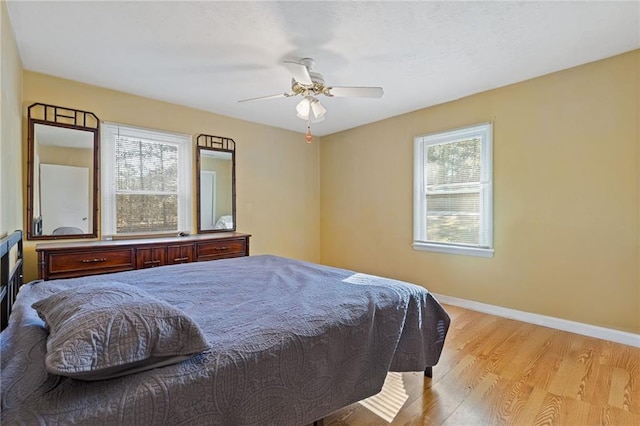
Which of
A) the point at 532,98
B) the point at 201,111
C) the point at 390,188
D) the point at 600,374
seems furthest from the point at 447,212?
the point at 201,111

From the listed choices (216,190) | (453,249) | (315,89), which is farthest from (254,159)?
(453,249)

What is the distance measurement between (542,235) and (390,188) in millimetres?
1872

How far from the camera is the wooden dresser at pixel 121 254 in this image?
103 inches

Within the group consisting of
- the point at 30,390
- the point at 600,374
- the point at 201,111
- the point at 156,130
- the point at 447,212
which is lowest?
the point at 600,374

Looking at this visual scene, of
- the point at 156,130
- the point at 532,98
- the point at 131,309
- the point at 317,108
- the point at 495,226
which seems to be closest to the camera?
the point at 131,309

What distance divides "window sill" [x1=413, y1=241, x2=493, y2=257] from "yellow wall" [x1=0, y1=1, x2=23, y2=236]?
12.7ft

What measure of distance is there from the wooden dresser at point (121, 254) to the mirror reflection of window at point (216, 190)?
0.44m

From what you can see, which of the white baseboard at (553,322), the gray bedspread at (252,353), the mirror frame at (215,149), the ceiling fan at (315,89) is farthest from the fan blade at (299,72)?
the white baseboard at (553,322)

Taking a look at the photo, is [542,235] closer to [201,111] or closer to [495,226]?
[495,226]

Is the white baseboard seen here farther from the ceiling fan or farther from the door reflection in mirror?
the door reflection in mirror

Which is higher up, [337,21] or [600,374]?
[337,21]

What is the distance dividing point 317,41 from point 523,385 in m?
2.78

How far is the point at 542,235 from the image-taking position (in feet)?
9.91

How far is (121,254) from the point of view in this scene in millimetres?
2932
